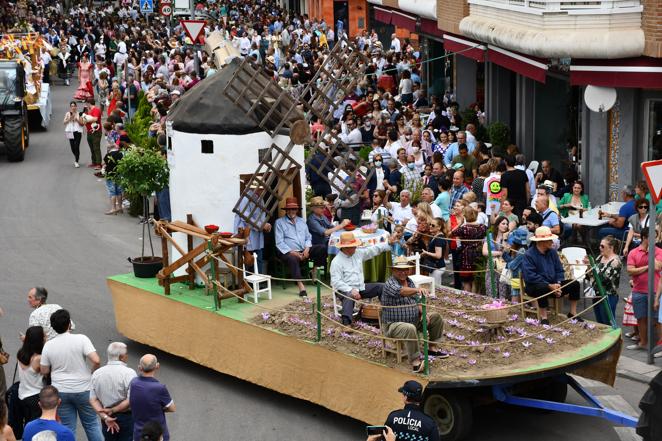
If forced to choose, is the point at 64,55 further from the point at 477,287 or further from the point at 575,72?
the point at 477,287

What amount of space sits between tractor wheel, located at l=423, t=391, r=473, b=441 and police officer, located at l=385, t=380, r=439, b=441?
85.1 inches

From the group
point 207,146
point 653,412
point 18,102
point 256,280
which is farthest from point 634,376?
point 18,102

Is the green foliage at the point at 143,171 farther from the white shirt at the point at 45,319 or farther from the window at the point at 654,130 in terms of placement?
the window at the point at 654,130

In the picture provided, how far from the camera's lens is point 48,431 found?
32.0 ft

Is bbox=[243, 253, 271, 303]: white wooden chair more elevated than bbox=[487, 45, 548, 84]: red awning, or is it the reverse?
bbox=[487, 45, 548, 84]: red awning

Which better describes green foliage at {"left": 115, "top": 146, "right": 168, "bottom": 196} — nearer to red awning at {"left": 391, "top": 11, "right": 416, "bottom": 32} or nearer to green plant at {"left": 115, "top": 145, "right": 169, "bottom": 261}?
green plant at {"left": 115, "top": 145, "right": 169, "bottom": 261}

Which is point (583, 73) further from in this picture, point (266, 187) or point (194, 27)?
point (194, 27)

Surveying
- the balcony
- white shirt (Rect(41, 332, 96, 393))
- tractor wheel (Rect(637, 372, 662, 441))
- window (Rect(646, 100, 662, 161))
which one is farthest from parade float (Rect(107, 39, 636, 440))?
window (Rect(646, 100, 662, 161))

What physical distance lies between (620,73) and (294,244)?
7355 mm

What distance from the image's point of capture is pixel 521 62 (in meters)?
24.2

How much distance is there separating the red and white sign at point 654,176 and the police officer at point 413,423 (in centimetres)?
507

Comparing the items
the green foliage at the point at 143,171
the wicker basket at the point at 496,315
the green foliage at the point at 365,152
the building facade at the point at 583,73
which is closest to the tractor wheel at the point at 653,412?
the wicker basket at the point at 496,315

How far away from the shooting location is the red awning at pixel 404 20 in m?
36.7

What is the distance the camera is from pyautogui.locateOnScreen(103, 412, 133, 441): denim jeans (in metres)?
12.0
